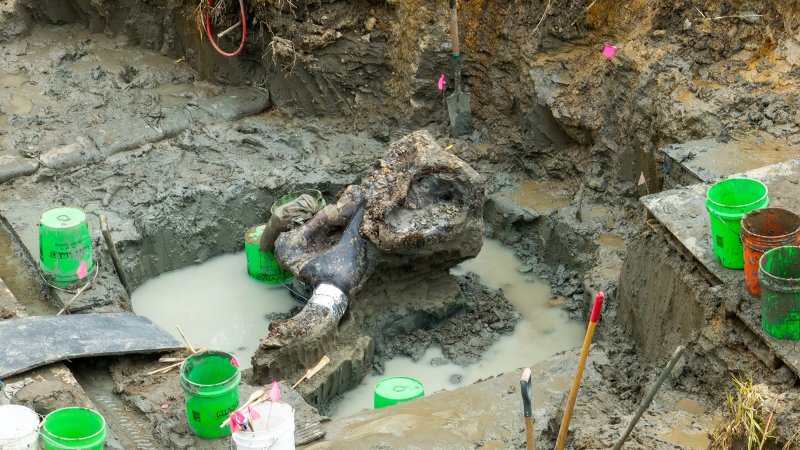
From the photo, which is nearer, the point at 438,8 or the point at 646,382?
the point at 646,382

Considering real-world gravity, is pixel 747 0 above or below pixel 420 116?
above

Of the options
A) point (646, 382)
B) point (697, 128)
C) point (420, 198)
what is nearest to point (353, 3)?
point (420, 198)

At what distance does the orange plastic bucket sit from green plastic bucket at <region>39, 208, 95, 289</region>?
12.5 feet

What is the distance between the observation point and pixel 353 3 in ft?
27.3

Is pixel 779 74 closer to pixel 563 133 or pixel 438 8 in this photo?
pixel 563 133

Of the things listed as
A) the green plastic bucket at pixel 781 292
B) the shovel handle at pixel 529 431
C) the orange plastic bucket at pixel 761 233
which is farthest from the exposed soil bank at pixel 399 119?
the shovel handle at pixel 529 431

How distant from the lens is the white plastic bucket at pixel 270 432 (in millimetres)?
4785

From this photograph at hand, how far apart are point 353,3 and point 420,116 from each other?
1039mm

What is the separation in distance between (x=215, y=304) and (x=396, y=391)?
1965 mm

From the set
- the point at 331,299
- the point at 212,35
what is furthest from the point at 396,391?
the point at 212,35

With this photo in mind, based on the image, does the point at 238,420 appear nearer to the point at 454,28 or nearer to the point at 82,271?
the point at 82,271

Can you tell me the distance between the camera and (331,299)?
21.8 feet

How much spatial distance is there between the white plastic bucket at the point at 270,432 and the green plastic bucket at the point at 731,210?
231 cm

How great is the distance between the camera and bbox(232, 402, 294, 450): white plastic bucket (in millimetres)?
4785
